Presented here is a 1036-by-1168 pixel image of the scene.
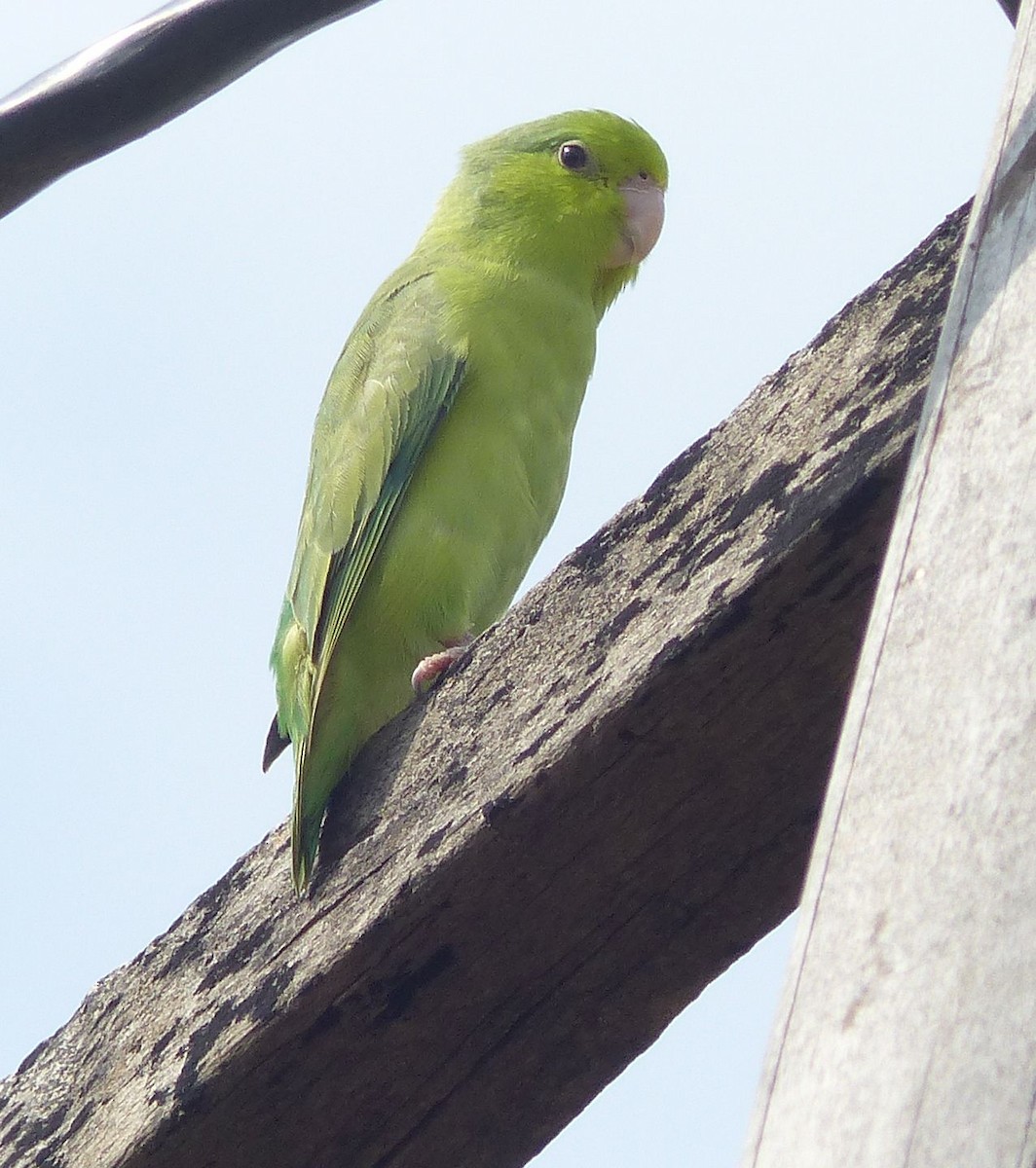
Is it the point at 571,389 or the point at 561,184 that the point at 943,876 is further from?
the point at 561,184

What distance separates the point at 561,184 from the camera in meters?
4.85

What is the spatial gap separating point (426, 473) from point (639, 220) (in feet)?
5.60

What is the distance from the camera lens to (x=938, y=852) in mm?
928

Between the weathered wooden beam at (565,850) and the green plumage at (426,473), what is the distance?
104 cm

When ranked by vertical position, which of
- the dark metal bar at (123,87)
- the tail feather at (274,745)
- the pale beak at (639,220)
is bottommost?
the dark metal bar at (123,87)

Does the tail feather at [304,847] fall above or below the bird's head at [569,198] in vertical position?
below

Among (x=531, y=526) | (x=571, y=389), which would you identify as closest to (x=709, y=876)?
(x=531, y=526)

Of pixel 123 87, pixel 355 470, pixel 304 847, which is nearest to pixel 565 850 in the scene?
pixel 304 847

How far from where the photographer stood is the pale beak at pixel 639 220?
4.70m

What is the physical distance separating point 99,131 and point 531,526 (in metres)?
2.42

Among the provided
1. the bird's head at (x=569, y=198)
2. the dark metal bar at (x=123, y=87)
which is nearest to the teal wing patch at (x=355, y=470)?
the bird's head at (x=569, y=198)

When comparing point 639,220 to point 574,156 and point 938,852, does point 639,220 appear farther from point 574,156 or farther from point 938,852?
point 938,852

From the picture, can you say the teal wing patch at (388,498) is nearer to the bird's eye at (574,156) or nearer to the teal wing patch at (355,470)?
the teal wing patch at (355,470)

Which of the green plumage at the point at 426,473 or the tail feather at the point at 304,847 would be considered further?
the green plumage at the point at 426,473
